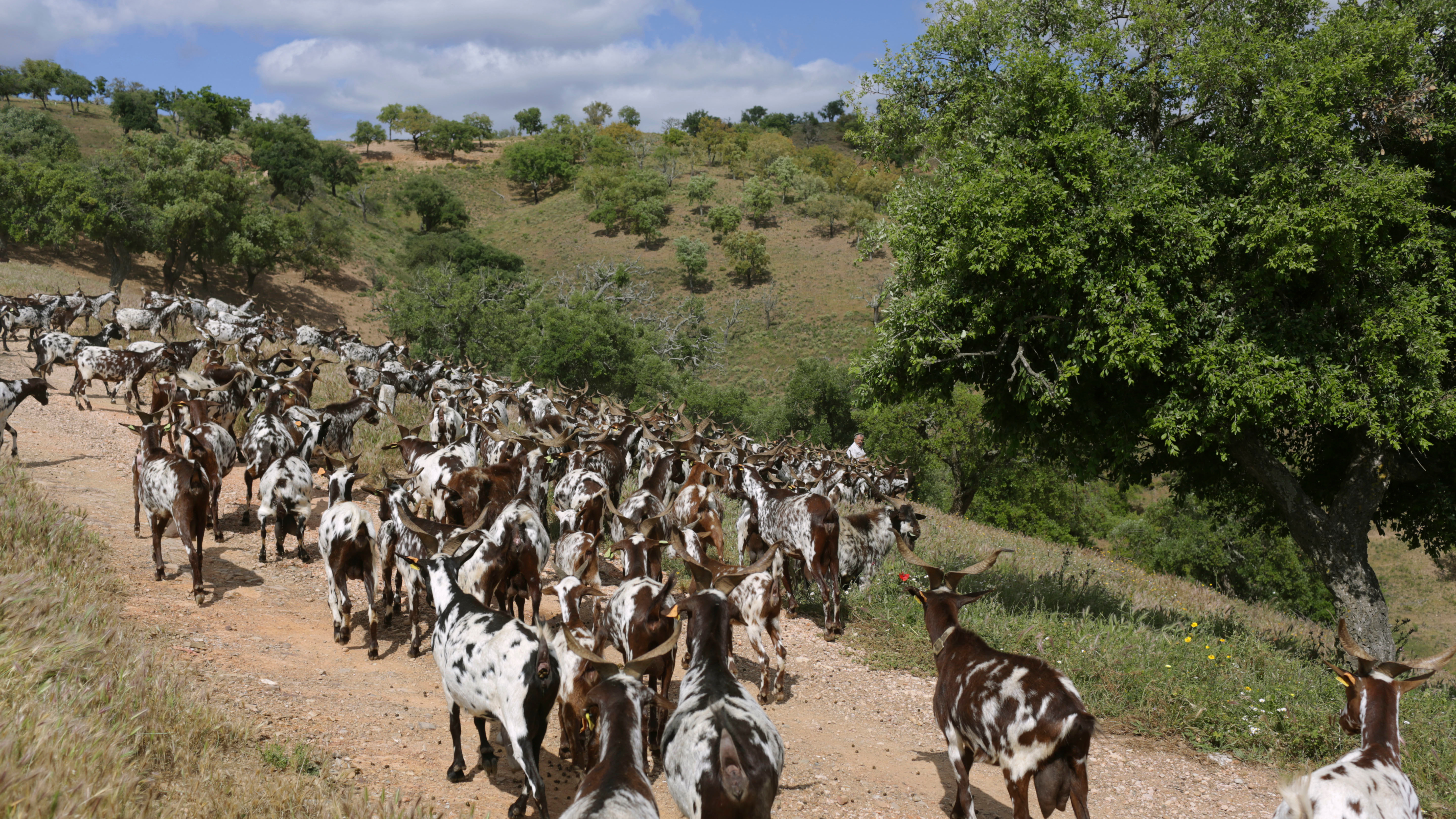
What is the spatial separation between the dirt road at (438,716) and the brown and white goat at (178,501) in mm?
360

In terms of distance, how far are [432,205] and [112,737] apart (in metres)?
89.1

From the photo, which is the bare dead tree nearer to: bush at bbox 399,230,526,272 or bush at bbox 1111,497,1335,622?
bush at bbox 399,230,526,272

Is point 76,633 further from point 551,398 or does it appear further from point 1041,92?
point 551,398

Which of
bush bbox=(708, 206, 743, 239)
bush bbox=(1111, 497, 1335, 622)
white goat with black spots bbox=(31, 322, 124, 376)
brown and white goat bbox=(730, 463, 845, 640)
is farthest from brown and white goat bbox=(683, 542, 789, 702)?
bush bbox=(708, 206, 743, 239)

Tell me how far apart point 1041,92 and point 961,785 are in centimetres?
992

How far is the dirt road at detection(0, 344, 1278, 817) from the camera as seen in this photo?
260 inches

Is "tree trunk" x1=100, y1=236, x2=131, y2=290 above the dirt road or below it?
above

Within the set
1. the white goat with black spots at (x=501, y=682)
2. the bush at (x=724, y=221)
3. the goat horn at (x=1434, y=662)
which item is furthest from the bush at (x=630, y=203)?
the goat horn at (x=1434, y=662)

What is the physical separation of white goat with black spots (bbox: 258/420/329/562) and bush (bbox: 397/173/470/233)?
264ft

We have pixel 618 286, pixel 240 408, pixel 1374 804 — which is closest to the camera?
pixel 1374 804

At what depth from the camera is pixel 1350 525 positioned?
40.4 ft

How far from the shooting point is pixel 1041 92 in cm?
1205

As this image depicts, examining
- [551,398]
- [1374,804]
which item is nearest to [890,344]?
[1374,804]

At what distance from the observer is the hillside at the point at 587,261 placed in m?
62.8
